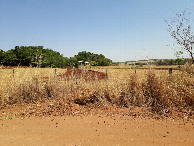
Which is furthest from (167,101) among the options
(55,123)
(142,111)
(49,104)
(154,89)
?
(49,104)

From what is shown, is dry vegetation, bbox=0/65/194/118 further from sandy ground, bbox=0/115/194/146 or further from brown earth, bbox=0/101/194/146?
sandy ground, bbox=0/115/194/146

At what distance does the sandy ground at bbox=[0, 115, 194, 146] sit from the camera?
3051 mm

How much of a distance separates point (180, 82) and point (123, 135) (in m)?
3.70

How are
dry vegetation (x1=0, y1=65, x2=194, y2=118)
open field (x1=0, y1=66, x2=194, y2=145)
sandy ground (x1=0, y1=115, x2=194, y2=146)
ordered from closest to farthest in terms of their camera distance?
sandy ground (x1=0, y1=115, x2=194, y2=146), open field (x1=0, y1=66, x2=194, y2=145), dry vegetation (x1=0, y1=65, x2=194, y2=118)

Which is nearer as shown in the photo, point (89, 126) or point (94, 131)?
point (94, 131)

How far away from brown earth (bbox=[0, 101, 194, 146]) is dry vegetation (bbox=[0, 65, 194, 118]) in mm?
403

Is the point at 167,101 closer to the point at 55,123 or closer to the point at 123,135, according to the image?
the point at 123,135

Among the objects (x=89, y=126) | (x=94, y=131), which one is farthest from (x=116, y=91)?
(x=94, y=131)

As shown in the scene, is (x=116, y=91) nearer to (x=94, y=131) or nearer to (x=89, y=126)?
(x=89, y=126)

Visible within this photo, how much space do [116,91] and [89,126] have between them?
1.98m

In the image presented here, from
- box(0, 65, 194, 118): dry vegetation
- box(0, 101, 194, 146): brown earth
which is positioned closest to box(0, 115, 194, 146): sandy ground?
box(0, 101, 194, 146): brown earth

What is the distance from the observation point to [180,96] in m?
5.34

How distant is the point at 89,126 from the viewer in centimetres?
380

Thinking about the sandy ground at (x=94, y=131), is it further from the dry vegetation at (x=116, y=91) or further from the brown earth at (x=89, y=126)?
the dry vegetation at (x=116, y=91)
